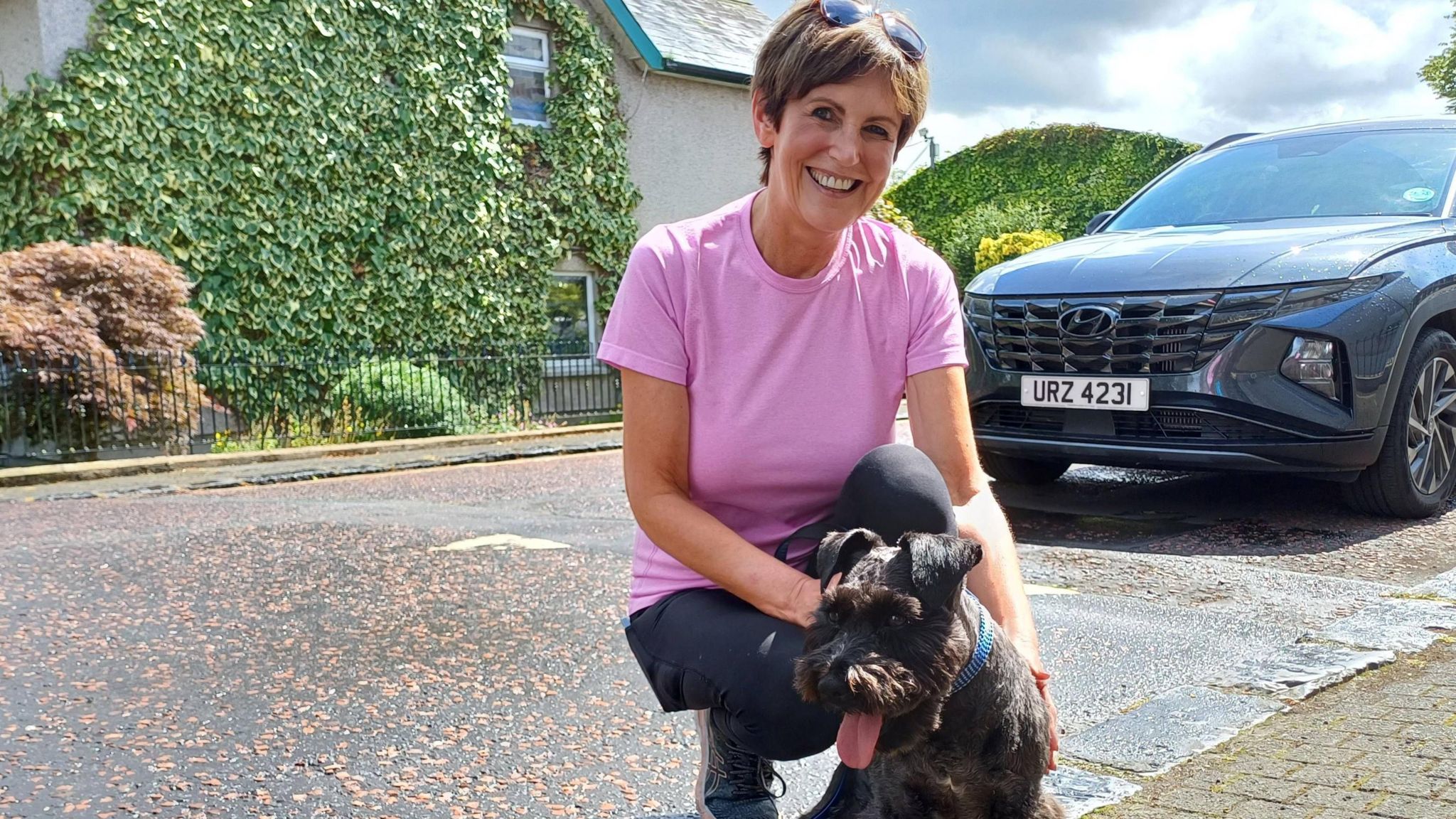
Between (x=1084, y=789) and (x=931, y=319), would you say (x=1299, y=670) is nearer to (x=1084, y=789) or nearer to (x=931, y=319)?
(x=1084, y=789)

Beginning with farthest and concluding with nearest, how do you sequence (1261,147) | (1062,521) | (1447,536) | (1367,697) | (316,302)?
1. (316,302)
2. (1261,147)
3. (1062,521)
4. (1447,536)
5. (1367,697)

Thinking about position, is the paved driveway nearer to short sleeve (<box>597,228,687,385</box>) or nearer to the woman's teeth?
short sleeve (<box>597,228,687,385</box>)

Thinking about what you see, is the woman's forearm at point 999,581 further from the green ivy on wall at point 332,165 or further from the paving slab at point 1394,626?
the green ivy on wall at point 332,165

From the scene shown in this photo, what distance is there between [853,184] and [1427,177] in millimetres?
5761

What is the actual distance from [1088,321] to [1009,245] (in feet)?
63.9

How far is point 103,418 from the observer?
11398mm

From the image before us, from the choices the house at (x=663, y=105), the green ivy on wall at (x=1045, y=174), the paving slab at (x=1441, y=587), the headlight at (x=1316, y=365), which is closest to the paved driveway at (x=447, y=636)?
the paving slab at (x=1441, y=587)

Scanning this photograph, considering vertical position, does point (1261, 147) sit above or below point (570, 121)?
below

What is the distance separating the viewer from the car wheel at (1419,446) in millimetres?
5938

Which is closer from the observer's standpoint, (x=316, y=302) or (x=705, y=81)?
(x=316, y=302)

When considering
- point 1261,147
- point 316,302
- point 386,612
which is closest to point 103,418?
point 316,302

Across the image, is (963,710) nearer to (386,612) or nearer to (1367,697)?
(1367,697)

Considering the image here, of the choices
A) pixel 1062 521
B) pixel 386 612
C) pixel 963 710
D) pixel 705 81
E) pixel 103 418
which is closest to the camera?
pixel 963 710

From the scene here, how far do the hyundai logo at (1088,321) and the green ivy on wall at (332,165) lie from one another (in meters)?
11.1
